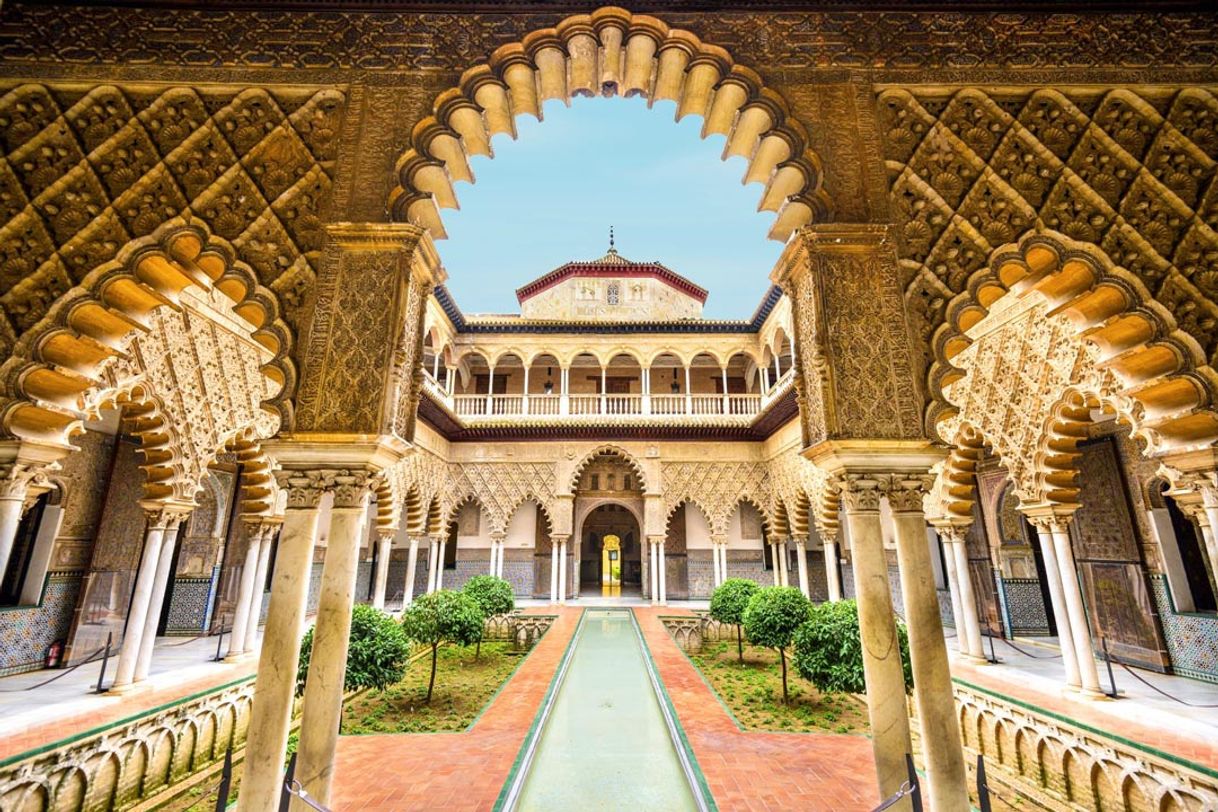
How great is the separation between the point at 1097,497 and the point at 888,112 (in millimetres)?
7678

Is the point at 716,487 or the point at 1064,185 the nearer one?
the point at 1064,185

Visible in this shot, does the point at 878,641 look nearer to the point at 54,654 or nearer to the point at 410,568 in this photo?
the point at 54,654

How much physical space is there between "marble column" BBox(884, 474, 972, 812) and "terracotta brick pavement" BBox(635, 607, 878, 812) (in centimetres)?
118

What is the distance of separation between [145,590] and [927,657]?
754cm

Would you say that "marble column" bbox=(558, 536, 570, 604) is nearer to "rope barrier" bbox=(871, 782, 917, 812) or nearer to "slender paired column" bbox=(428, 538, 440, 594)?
"slender paired column" bbox=(428, 538, 440, 594)

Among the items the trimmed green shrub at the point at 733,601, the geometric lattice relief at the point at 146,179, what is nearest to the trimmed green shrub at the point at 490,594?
the trimmed green shrub at the point at 733,601

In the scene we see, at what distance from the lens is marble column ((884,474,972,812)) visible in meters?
2.67

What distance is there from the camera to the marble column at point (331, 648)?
2.66 metres

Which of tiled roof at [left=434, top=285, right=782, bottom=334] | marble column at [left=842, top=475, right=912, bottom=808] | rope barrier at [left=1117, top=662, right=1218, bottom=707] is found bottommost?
rope barrier at [left=1117, top=662, right=1218, bottom=707]

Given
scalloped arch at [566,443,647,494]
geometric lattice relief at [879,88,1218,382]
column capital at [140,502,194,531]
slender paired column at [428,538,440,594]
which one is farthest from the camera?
scalloped arch at [566,443,647,494]

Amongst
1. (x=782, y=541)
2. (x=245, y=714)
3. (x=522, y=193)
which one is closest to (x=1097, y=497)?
(x=782, y=541)

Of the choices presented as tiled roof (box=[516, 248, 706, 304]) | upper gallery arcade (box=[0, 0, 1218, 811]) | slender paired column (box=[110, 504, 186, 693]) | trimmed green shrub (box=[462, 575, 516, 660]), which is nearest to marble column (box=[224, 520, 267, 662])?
slender paired column (box=[110, 504, 186, 693])

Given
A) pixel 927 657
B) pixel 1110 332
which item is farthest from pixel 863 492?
pixel 1110 332

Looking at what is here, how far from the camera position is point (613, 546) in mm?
20094
